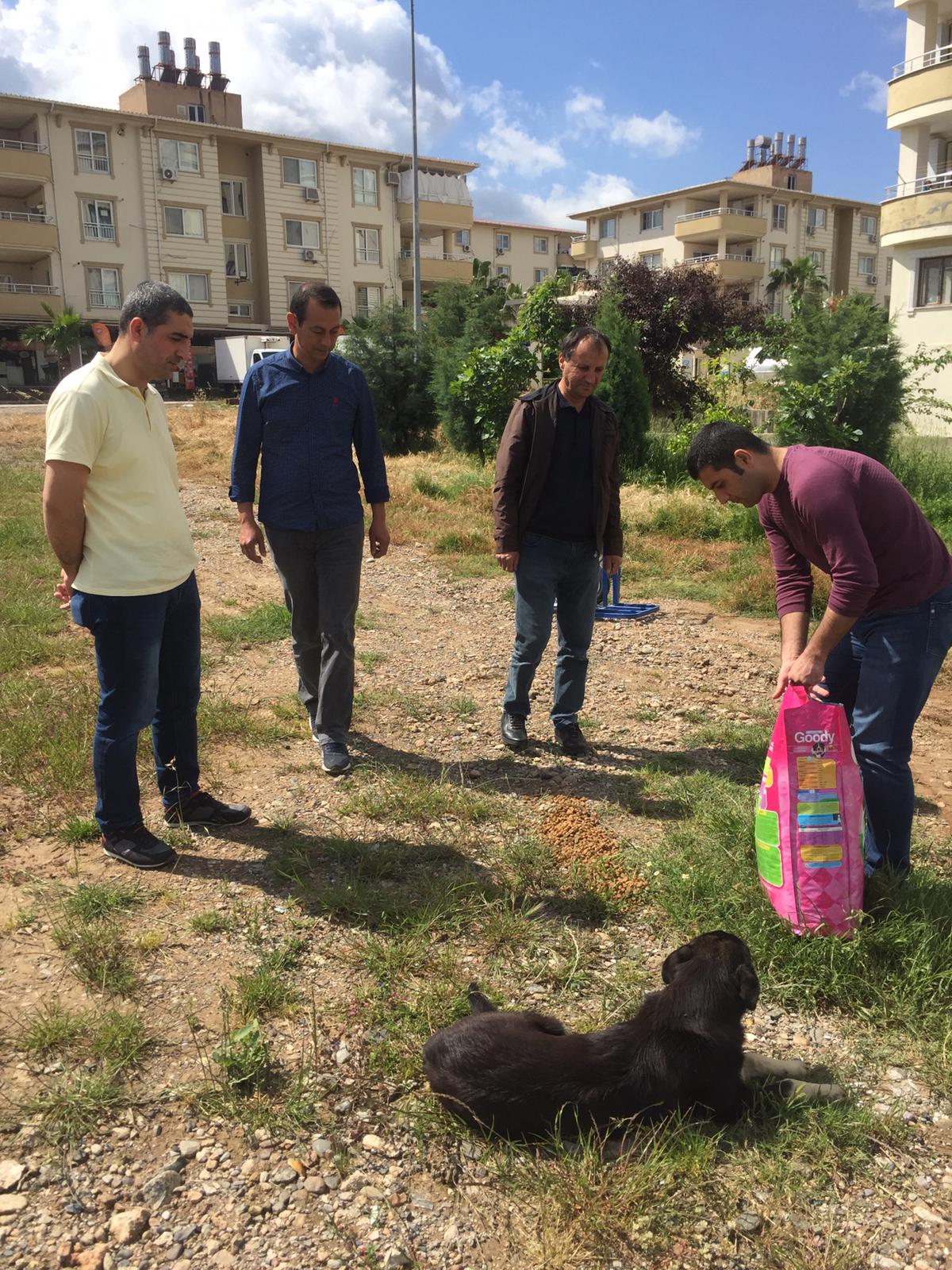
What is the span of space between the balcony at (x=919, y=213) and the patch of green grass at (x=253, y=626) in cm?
2628

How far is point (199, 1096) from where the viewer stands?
260 centimetres

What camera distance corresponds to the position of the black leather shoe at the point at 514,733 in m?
5.18

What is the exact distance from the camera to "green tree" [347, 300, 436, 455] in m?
20.4

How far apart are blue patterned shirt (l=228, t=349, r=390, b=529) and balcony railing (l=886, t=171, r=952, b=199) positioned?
28.5 metres

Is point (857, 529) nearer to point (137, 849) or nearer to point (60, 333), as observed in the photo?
point (137, 849)

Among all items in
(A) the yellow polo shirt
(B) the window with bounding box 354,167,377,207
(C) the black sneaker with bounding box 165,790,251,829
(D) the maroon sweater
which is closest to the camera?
(D) the maroon sweater

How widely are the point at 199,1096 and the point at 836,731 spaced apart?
7.24ft

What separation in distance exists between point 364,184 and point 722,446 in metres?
47.7

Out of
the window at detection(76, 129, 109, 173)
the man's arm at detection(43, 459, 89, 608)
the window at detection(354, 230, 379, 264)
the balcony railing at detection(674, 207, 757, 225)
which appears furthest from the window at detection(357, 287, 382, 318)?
the man's arm at detection(43, 459, 89, 608)

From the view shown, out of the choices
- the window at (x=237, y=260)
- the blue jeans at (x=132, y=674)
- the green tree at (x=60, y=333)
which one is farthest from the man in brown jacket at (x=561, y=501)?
the window at (x=237, y=260)

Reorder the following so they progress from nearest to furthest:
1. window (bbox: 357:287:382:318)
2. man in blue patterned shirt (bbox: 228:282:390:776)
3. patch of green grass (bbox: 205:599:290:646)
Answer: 1. man in blue patterned shirt (bbox: 228:282:390:776)
2. patch of green grass (bbox: 205:599:290:646)
3. window (bbox: 357:287:382:318)

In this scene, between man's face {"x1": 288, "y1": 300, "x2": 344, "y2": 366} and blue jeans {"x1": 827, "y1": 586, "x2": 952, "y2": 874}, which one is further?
man's face {"x1": 288, "y1": 300, "x2": 344, "y2": 366}

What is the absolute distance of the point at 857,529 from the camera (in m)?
3.04

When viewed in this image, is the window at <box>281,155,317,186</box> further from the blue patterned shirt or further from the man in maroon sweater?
the man in maroon sweater
